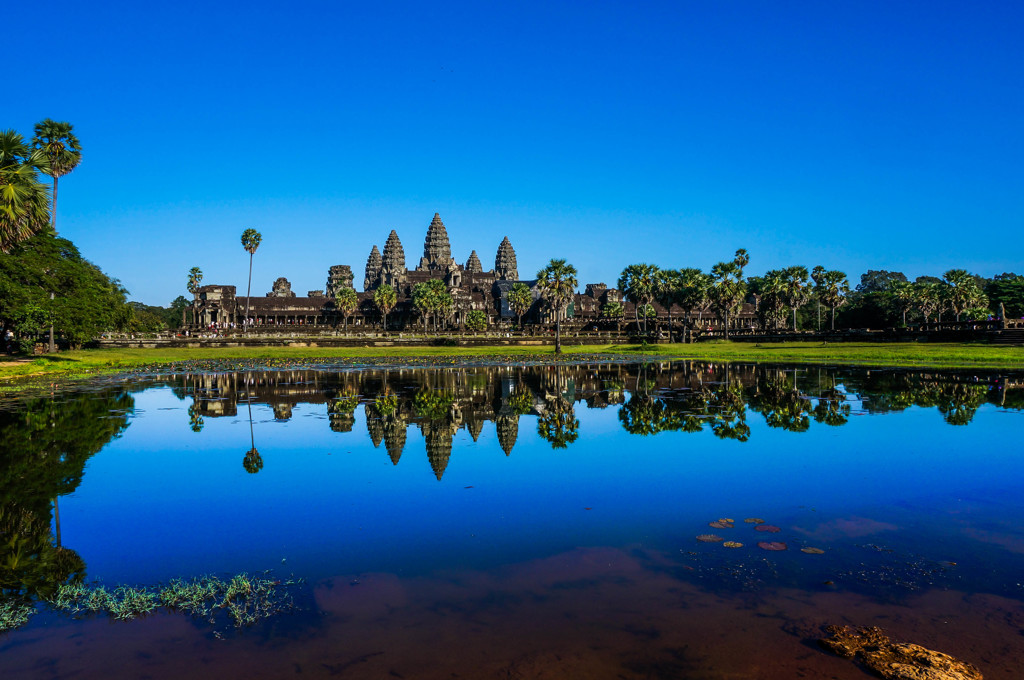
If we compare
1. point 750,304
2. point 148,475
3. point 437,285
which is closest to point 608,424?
point 148,475

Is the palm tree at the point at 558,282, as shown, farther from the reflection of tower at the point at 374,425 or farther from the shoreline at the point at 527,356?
the reflection of tower at the point at 374,425

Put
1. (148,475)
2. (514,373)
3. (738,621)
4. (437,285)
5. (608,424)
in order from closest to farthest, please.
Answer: (738,621), (148,475), (608,424), (514,373), (437,285)

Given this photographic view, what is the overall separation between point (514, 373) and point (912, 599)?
31.3 meters

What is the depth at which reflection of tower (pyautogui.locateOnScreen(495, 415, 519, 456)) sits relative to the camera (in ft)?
48.9

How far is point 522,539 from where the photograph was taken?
→ 8.40m

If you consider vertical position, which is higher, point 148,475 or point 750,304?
point 750,304

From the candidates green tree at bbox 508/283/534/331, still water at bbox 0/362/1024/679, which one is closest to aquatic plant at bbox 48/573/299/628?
still water at bbox 0/362/1024/679

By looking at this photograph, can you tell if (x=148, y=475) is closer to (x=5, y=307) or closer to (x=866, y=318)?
(x=5, y=307)

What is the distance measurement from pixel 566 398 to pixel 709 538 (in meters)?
16.4

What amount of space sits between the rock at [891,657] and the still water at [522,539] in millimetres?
163

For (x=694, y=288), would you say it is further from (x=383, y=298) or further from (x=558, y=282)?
(x=383, y=298)

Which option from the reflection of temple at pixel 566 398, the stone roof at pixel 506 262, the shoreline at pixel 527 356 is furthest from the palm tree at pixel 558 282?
the stone roof at pixel 506 262

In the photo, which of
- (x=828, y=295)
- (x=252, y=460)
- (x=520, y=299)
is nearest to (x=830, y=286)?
(x=828, y=295)

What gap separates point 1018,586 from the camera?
6.63 meters
